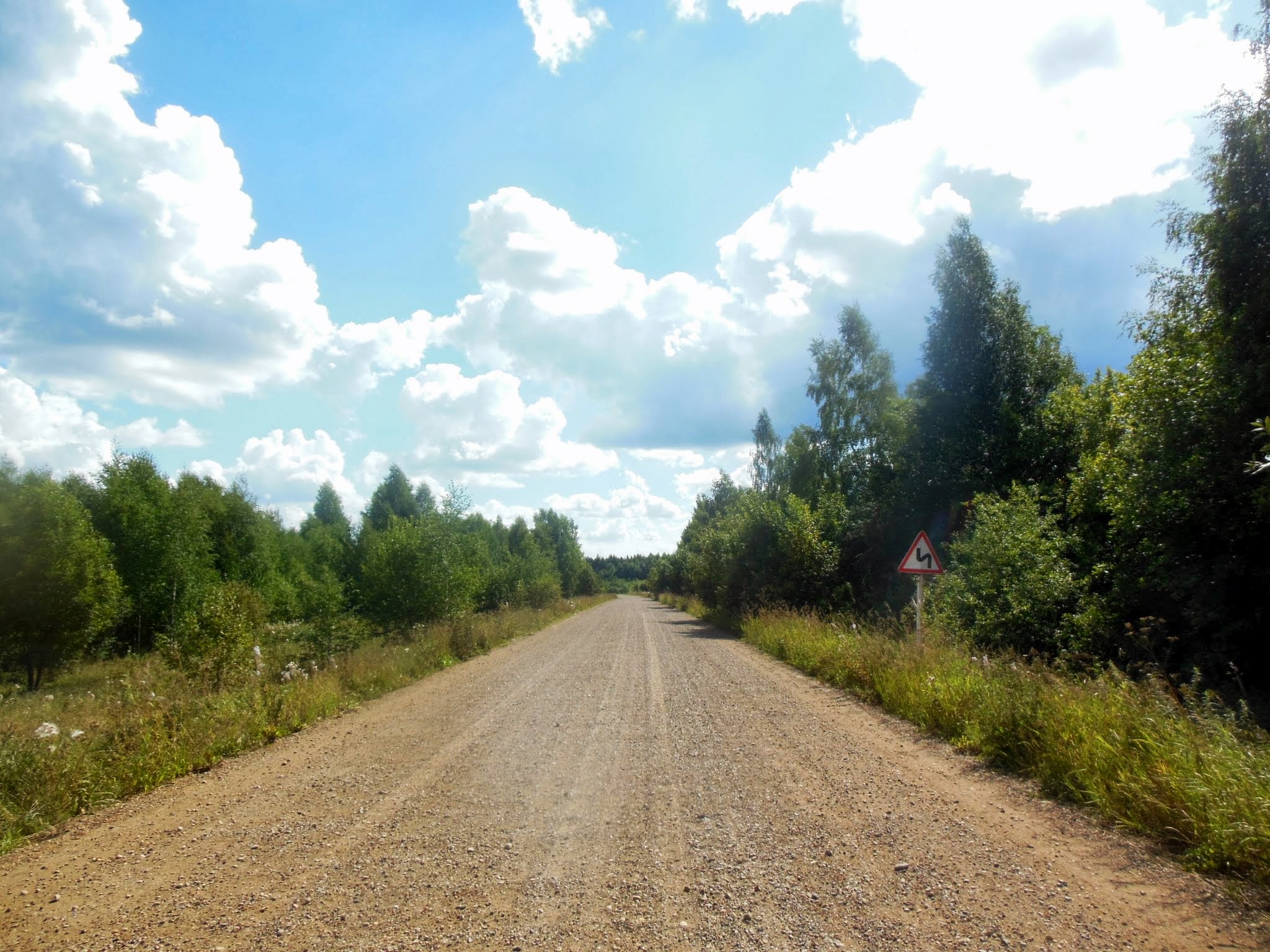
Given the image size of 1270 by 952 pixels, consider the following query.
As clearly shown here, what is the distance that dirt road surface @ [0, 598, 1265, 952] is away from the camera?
135 inches

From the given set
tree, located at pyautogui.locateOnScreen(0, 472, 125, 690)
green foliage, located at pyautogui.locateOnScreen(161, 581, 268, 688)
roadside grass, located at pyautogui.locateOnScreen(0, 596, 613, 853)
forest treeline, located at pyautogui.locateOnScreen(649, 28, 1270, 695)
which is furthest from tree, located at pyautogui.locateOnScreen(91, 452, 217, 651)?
forest treeline, located at pyautogui.locateOnScreen(649, 28, 1270, 695)

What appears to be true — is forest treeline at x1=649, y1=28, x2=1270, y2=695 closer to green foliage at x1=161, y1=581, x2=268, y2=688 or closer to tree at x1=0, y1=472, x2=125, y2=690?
green foliage at x1=161, y1=581, x2=268, y2=688

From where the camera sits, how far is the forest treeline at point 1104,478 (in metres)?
8.84

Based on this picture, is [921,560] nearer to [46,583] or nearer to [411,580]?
[411,580]

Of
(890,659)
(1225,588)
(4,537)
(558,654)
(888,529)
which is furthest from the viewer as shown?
(888,529)

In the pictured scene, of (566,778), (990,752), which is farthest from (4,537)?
(990,752)

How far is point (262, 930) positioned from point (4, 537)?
24.9 meters

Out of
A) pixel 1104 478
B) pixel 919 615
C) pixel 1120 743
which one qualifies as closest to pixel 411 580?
pixel 919 615

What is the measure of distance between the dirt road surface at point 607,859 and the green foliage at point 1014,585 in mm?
5012

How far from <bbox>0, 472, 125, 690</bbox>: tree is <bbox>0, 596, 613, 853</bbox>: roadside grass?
714 cm

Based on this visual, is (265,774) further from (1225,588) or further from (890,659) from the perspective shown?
(1225,588)

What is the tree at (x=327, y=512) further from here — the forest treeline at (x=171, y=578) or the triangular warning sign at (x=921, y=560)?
the triangular warning sign at (x=921, y=560)

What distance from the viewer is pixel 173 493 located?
Answer: 115 feet

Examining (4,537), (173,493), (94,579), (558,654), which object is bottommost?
(558,654)
